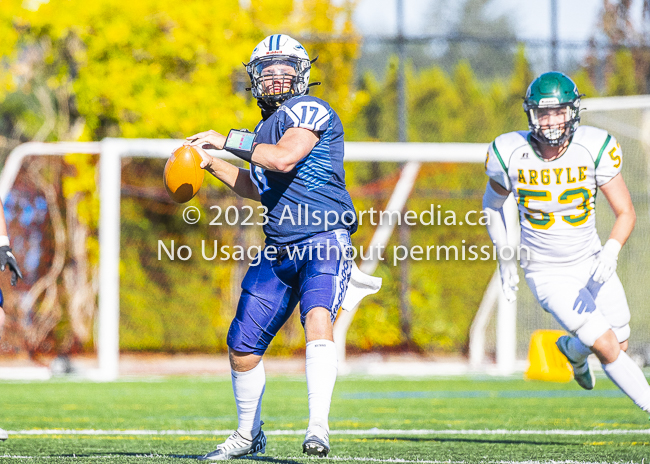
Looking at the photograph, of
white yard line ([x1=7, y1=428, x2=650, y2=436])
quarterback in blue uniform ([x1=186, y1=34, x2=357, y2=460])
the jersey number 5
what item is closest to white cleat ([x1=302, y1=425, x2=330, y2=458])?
quarterback in blue uniform ([x1=186, y1=34, x2=357, y2=460])

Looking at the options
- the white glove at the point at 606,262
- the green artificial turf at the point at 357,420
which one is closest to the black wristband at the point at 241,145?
the green artificial turf at the point at 357,420

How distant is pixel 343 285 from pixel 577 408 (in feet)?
11.6

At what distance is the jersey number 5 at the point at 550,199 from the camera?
16.2 feet

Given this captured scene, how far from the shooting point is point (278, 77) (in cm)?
422

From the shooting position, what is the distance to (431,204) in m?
13.1

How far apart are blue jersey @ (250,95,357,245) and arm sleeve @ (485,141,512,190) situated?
1193 millimetres

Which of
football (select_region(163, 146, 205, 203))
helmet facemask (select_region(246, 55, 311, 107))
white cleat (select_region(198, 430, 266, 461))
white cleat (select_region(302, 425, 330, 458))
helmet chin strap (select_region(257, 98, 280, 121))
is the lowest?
white cleat (select_region(198, 430, 266, 461))

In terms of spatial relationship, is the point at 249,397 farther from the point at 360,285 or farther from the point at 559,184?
the point at 559,184

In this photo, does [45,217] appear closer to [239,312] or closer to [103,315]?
[103,315]

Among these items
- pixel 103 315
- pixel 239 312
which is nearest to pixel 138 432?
pixel 239 312

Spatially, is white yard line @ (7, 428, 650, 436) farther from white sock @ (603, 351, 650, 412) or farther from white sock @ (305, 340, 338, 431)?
white sock @ (305, 340, 338, 431)

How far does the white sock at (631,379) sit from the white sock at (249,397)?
5.90ft

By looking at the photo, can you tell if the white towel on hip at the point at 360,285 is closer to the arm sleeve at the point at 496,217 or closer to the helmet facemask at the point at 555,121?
the arm sleeve at the point at 496,217

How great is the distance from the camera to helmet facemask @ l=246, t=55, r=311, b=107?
13.9 ft
